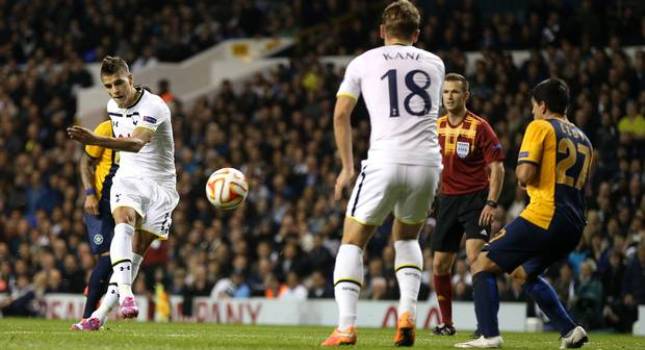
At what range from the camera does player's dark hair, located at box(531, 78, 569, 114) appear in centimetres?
908

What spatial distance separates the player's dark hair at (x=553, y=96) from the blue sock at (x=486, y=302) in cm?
127

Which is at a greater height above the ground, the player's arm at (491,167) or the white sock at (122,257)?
the player's arm at (491,167)

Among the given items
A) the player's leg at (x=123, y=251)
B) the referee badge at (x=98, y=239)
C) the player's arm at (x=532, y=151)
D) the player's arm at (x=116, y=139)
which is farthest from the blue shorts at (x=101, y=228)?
the player's arm at (x=532, y=151)

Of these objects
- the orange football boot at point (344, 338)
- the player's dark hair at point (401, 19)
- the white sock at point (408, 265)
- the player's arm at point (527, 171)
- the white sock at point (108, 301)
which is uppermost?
the player's dark hair at point (401, 19)

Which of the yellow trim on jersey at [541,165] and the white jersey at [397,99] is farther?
the yellow trim on jersey at [541,165]

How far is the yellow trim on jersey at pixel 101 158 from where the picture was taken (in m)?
11.5

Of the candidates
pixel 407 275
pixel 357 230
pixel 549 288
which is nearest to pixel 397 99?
pixel 357 230

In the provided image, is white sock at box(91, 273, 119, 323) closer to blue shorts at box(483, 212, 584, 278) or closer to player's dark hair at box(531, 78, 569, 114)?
blue shorts at box(483, 212, 584, 278)

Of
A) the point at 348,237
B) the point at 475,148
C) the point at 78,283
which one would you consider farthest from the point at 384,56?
the point at 78,283

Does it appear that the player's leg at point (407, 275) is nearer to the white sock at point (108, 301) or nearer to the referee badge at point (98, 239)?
the white sock at point (108, 301)

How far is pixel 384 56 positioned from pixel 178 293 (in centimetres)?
1175

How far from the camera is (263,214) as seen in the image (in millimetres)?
20984

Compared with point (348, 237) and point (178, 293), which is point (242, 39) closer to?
point (178, 293)

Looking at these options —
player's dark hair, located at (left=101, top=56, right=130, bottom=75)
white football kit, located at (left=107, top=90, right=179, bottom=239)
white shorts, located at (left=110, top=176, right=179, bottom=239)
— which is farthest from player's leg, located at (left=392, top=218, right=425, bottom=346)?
player's dark hair, located at (left=101, top=56, right=130, bottom=75)
